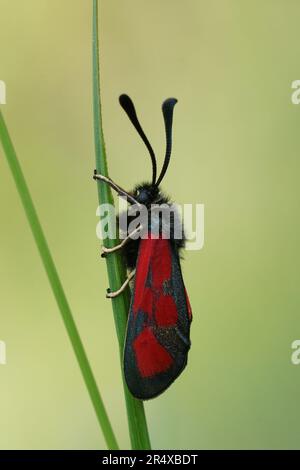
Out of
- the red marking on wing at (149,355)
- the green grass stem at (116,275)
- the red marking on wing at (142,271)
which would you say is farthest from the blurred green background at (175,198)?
the green grass stem at (116,275)

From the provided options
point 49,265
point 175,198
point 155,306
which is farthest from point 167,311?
point 175,198

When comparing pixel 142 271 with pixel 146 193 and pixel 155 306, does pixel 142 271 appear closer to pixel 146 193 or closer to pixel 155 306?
pixel 155 306

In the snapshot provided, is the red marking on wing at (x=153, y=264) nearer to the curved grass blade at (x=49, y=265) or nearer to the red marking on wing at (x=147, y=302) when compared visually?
the red marking on wing at (x=147, y=302)

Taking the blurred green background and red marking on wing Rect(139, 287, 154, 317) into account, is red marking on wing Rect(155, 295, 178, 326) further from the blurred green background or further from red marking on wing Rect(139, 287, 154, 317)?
the blurred green background

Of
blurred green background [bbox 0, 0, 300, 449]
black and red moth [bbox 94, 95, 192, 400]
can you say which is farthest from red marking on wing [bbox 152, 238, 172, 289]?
blurred green background [bbox 0, 0, 300, 449]
